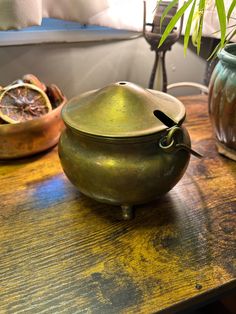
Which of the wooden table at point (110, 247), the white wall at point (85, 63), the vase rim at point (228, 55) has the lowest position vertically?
the wooden table at point (110, 247)

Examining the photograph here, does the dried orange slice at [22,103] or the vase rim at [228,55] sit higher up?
the vase rim at [228,55]

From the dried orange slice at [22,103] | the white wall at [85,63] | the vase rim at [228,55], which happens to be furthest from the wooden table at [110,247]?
the white wall at [85,63]

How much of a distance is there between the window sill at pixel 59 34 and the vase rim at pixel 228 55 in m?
0.39

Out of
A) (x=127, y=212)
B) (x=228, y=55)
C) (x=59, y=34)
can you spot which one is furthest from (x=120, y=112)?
(x=59, y=34)

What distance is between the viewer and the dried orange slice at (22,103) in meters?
0.78

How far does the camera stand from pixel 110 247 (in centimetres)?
58

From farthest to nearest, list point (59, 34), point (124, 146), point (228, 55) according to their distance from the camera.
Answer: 1. point (59, 34)
2. point (228, 55)
3. point (124, 146)

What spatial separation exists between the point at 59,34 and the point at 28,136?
1.28ft

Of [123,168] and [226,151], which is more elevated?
[123,168]

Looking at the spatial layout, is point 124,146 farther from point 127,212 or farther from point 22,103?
point 22,103

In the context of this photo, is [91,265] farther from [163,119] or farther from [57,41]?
[57,41]

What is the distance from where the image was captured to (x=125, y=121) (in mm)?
569

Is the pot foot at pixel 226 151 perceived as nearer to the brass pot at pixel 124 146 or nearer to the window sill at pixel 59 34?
the brass pot at pixel 124 146

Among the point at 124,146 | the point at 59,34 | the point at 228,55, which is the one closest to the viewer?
the point at 124,146
